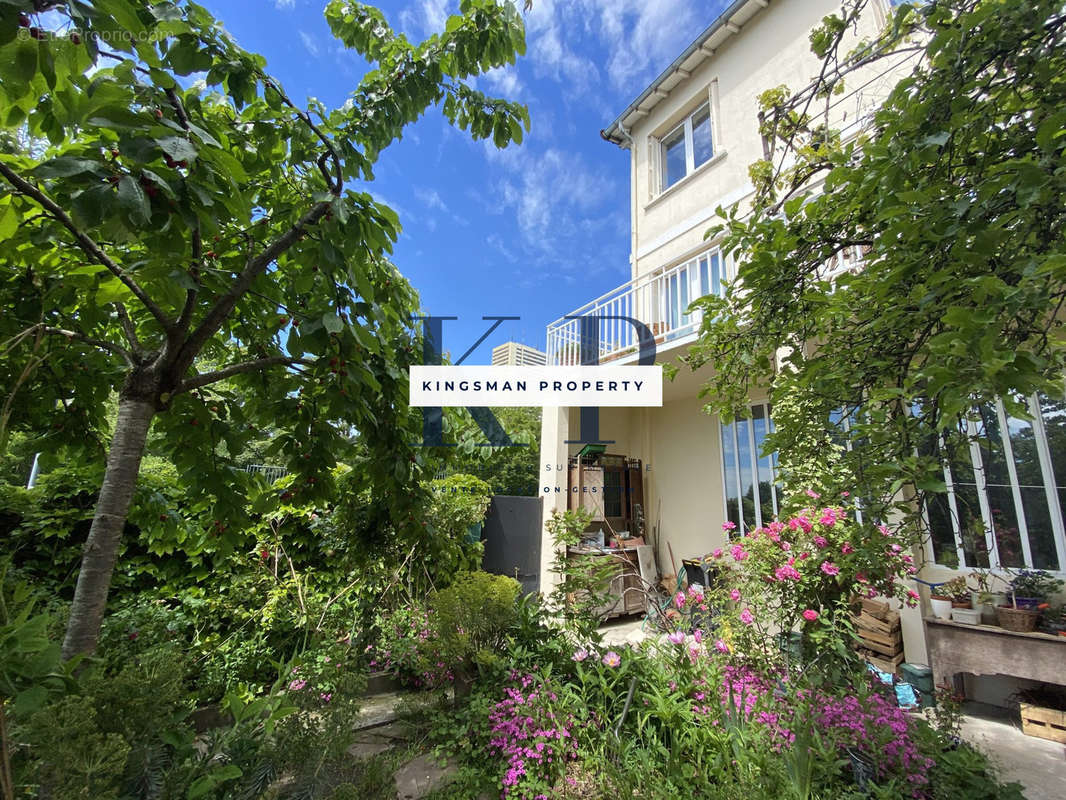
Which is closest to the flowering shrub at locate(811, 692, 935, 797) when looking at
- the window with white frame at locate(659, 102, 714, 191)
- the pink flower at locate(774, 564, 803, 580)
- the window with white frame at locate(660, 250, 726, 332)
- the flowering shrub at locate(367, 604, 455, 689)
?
the pink flower at locate(774, 564, 803, 580)

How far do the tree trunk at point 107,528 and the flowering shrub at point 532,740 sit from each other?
1881 millimetres

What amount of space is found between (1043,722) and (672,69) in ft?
28.8

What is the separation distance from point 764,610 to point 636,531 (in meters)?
3.92

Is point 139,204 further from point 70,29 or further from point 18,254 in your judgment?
point 18,254

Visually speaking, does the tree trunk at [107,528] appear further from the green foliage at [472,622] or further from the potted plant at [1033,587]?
the potted plant at [1033,587]

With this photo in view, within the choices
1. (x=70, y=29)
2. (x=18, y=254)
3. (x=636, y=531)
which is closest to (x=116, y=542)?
(x=18, y=254)

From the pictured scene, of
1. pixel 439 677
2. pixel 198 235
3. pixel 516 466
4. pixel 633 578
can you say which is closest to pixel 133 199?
pixel 198 235

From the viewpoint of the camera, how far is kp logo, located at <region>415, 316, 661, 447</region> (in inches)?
110

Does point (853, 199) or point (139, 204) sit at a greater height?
point (853, 199)

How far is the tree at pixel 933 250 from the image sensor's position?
3.26 feet

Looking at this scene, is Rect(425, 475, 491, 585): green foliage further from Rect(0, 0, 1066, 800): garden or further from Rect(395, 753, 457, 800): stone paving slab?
Rect(395, 753, 457, 800): stone paving slab

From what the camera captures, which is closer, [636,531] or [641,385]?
[641,385]

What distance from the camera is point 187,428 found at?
1.84 m

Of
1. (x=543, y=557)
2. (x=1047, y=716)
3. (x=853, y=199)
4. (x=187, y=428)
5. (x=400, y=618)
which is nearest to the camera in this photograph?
(x=853, y=199)
